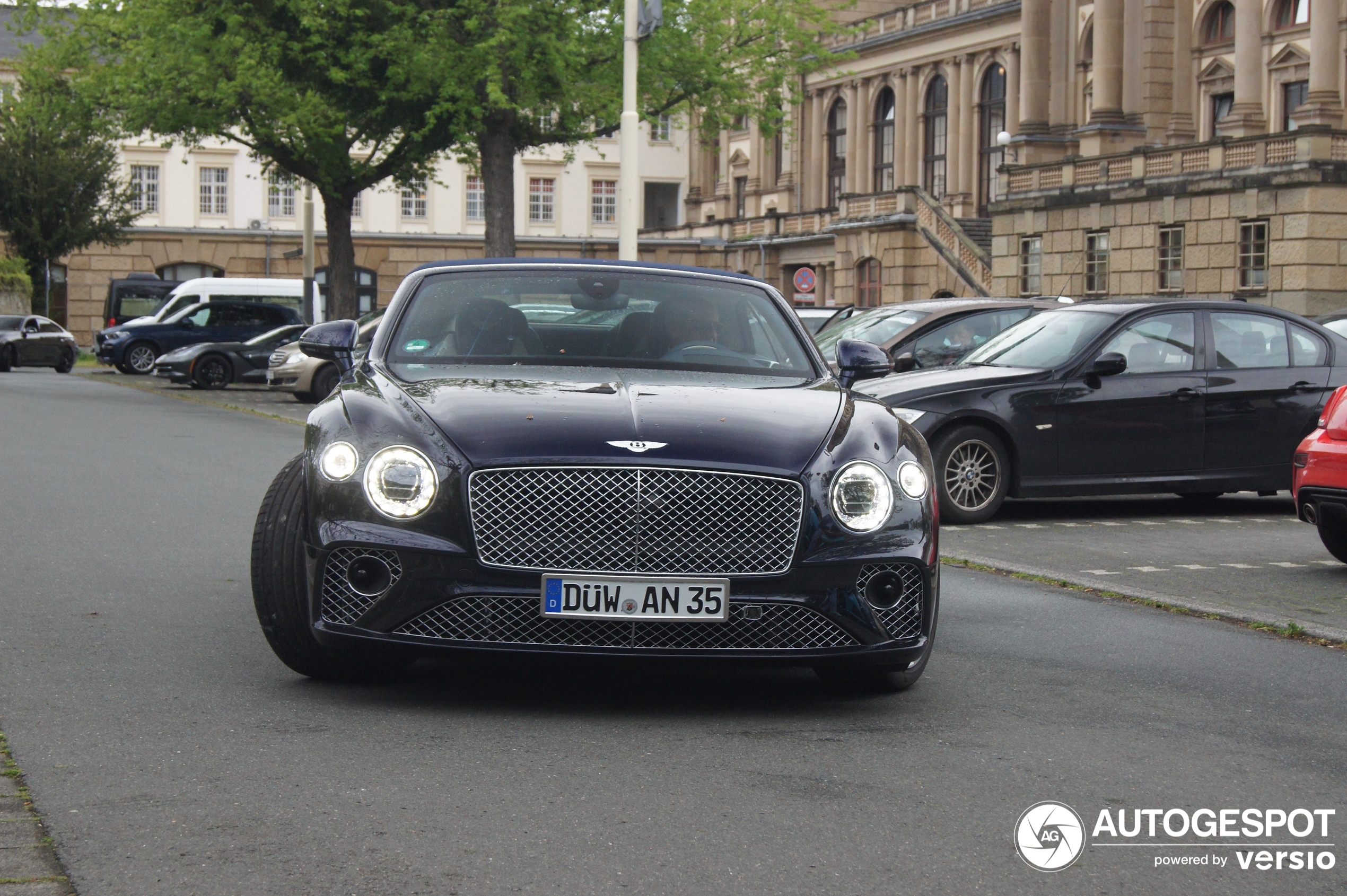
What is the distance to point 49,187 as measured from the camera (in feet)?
205

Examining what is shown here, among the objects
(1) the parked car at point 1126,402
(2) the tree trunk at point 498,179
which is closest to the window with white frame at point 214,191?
(2) the tree trunk at point 498,179

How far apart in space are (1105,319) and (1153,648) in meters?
6.22

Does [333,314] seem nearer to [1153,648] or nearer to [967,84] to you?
[1153,648]

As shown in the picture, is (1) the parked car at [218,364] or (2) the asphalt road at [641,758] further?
(1) the parked car at [218,364]

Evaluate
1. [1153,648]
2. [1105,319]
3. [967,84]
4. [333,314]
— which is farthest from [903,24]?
[1153,648]

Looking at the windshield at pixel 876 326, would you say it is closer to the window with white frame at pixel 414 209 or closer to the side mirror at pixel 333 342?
the side mirror at pixel 333 342

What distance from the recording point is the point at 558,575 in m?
5.68

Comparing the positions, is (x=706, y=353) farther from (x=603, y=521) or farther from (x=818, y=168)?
(x=818, y=168)

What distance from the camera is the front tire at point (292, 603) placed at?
6.10m

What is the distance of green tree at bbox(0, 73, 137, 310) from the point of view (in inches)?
2443

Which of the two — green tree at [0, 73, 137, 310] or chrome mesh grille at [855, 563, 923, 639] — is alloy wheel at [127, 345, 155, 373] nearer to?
green tree at [0, 73, 137, 310]

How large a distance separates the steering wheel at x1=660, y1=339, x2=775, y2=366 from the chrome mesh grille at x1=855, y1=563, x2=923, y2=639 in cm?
139

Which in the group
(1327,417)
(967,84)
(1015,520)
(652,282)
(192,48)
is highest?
(967,84)

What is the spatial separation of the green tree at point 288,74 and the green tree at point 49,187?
98.0ft
